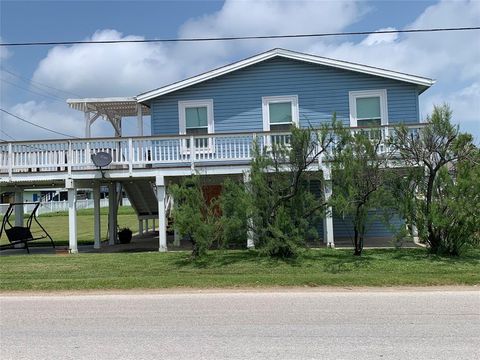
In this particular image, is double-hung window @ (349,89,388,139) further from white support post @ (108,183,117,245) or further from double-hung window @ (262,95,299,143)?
white support post @ (108,183,117,245)

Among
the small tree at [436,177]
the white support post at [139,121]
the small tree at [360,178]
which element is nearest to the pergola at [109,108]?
the white support post at [139,121]

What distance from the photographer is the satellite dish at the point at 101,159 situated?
15406mm

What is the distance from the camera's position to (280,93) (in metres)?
18.3

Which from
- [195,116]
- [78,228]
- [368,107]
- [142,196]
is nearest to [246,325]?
[195,116]

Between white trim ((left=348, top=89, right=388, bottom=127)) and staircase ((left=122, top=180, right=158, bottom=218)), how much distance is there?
25.0 ft

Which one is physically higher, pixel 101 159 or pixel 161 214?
pixel 101 159

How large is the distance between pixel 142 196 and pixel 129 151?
4.20 metres

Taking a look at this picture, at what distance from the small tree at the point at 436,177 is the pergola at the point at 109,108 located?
10270mm

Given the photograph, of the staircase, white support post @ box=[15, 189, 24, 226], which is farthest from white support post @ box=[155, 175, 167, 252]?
white support post @ box=[15, 189, 24, 226]

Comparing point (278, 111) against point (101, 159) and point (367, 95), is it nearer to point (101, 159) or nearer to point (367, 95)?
point (367, 95)

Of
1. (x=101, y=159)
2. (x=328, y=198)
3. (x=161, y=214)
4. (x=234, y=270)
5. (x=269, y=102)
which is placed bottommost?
(x=234, y=270)

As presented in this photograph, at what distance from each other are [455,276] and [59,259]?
1005cm

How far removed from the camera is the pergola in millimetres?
19188

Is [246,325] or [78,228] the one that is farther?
[78,228]
